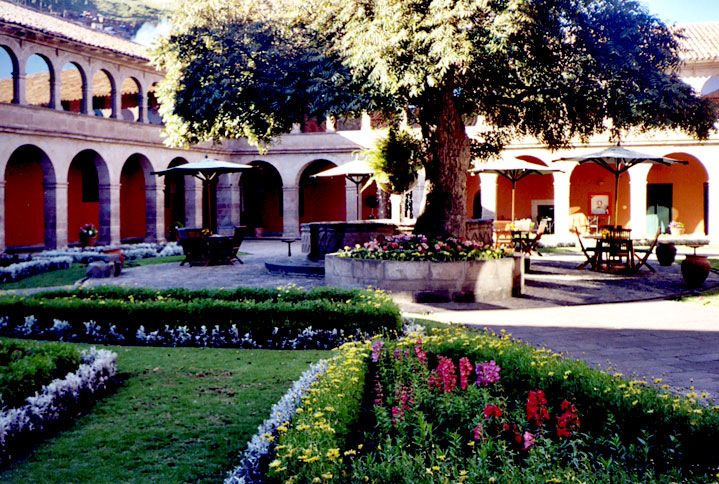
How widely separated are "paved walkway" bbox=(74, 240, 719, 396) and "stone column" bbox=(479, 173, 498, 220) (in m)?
12.0

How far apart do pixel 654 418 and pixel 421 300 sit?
6.56 meters

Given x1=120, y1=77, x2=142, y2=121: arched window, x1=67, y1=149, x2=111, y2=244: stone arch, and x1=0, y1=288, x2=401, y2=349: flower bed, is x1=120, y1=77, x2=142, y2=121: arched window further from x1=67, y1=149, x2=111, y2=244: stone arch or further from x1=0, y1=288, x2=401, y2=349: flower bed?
x1=0, y1=288, x2=401, y2=349: flower bed

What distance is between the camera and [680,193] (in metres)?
27.5

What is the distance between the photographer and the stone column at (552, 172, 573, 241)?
2683 cm

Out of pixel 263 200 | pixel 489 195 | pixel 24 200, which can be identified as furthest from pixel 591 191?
pixel 24 200

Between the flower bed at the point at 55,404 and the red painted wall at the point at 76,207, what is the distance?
22.2m

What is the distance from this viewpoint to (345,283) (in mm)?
11062

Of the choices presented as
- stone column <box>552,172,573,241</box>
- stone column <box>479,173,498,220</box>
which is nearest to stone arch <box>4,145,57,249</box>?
stone column <box>479,173,498,220</box>

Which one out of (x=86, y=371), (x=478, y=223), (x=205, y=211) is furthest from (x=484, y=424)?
(x=205, y=211)

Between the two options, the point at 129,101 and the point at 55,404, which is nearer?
the point at 55,404

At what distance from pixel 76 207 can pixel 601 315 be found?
22851 mm

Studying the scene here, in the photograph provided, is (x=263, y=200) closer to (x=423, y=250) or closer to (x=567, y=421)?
(x=423, y=250)

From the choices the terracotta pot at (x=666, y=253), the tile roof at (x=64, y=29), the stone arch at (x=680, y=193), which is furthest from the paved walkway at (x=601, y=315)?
the stone arch at (x=680, y=193)

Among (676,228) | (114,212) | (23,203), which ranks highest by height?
(23,203)
